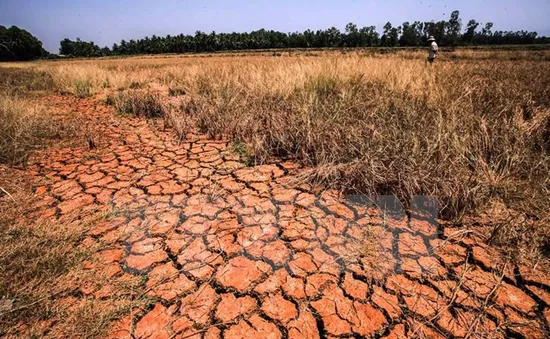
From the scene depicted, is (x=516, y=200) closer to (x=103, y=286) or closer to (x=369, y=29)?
(x=103, y=286)

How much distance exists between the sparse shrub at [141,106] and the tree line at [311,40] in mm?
56842

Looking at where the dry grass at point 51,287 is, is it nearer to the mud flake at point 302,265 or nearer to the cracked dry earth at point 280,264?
the cracked dry earth at point 280,264

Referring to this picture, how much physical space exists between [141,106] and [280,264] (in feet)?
13.1

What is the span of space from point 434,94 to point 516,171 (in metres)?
1.58

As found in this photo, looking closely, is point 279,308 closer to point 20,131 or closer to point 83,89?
point 20,131

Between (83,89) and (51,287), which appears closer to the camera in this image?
(51,287)

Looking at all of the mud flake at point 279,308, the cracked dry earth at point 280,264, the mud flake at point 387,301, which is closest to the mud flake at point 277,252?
the cracked dry earth at point 280,264

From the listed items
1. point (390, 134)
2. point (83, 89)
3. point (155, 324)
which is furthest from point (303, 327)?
point (83, 89)

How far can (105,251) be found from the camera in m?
1.65

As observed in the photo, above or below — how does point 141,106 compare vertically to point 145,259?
above

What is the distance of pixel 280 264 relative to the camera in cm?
158

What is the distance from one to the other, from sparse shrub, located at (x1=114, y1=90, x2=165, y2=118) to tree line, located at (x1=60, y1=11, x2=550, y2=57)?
56842 millimetres

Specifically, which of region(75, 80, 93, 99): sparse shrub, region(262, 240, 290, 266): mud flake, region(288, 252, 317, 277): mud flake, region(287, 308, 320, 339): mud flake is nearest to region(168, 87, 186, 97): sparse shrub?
region(75, 80, 93, 99): sparse shrub

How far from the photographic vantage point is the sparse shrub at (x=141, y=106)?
441 cm
